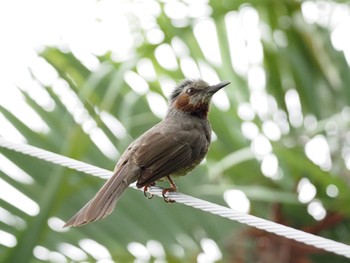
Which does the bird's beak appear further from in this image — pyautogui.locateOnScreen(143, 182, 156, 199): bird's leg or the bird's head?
pyautogui.locateOnScreen(143, 182, 156, 199): bird's leg

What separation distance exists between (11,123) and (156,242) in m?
1.09

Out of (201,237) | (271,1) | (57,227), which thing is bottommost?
(201,237)

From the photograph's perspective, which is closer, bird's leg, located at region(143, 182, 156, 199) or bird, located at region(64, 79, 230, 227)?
bird, located at region(64, 79, 230, 227)

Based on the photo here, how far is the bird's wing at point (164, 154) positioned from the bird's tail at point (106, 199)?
0.06 metres

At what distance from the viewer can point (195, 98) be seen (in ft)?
19.0

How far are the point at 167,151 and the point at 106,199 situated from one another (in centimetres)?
53

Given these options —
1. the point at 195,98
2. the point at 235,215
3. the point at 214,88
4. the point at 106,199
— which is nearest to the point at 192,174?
the point at 195,98

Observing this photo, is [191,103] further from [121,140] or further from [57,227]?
[57,227]

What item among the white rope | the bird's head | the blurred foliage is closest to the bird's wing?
the white rope

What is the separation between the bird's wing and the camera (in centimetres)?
493

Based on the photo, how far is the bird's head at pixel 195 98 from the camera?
5.75 m

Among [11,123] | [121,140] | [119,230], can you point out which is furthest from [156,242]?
[11,123]

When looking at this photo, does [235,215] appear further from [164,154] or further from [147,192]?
[147,192]

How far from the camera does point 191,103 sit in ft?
18.9
